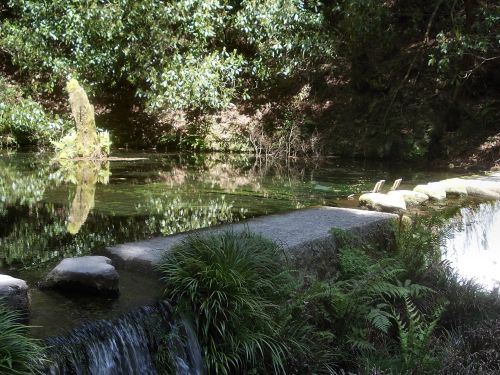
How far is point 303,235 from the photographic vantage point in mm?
6324

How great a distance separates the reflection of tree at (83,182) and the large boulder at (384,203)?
12.7ft

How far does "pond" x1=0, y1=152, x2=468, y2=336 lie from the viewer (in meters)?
4.79

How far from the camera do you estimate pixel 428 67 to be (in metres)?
17.1

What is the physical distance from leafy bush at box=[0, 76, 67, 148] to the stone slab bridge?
34.7 feet

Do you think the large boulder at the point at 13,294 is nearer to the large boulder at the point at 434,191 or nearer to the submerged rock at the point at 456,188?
the large boulder at the point at 434,191

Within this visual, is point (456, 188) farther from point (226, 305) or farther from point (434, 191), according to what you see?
point (226, 305)

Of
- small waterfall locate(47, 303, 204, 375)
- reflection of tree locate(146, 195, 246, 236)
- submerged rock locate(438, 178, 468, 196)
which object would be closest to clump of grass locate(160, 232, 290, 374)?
small waterfall locate(47, 303, 204, 375)

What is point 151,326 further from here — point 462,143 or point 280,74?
point 280,74

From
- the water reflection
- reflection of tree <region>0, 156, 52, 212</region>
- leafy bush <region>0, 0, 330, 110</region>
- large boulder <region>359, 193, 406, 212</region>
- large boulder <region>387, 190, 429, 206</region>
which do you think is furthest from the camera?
leafy bush <region>0, 0, 330, 110</region>

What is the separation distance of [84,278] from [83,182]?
6676 mm

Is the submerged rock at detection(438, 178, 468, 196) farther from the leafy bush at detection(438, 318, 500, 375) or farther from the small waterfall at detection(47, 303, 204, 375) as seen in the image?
the small waterfall at detection(47, 303, 204, 375)

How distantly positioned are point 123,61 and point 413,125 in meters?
8.29

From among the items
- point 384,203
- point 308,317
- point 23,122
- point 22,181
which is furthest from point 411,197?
point 23,122

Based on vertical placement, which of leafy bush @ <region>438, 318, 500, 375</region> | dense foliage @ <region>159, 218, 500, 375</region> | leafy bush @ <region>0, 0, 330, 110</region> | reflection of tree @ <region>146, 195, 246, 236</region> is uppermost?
leafy bush @ <region>0, 0, 330, 110</region>
